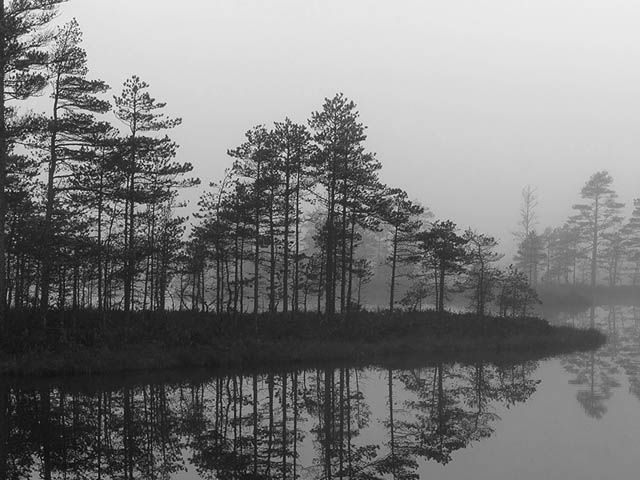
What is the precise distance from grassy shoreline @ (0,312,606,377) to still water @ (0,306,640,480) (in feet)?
6.47

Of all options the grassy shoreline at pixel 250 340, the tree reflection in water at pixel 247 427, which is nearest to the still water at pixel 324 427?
the tree reflection in water at pixel 247 427

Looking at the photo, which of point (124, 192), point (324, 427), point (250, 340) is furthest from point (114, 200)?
point (324, 427)

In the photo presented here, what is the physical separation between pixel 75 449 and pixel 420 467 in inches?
241

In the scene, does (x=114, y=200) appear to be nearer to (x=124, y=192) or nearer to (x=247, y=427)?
(x=124, y=192)

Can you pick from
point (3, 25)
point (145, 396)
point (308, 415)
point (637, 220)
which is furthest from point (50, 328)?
point (637, 220)

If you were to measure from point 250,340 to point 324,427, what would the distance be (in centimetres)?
1166

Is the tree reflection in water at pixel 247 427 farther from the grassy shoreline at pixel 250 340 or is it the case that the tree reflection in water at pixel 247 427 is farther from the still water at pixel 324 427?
the grassy shoreline at pixel 250 340

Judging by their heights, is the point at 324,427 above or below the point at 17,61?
below

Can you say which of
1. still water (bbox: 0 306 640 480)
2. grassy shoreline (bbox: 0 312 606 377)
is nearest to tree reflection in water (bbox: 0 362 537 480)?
still water (bbox: 0 306 640 480)

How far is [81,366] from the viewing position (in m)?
18.5

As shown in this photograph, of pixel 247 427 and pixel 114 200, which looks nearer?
pixel 247 427

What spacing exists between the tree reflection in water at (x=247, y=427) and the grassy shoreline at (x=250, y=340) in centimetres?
300

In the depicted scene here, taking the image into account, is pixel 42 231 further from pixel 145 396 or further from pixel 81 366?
pixel 145 396

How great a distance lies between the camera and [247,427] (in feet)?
37.9
